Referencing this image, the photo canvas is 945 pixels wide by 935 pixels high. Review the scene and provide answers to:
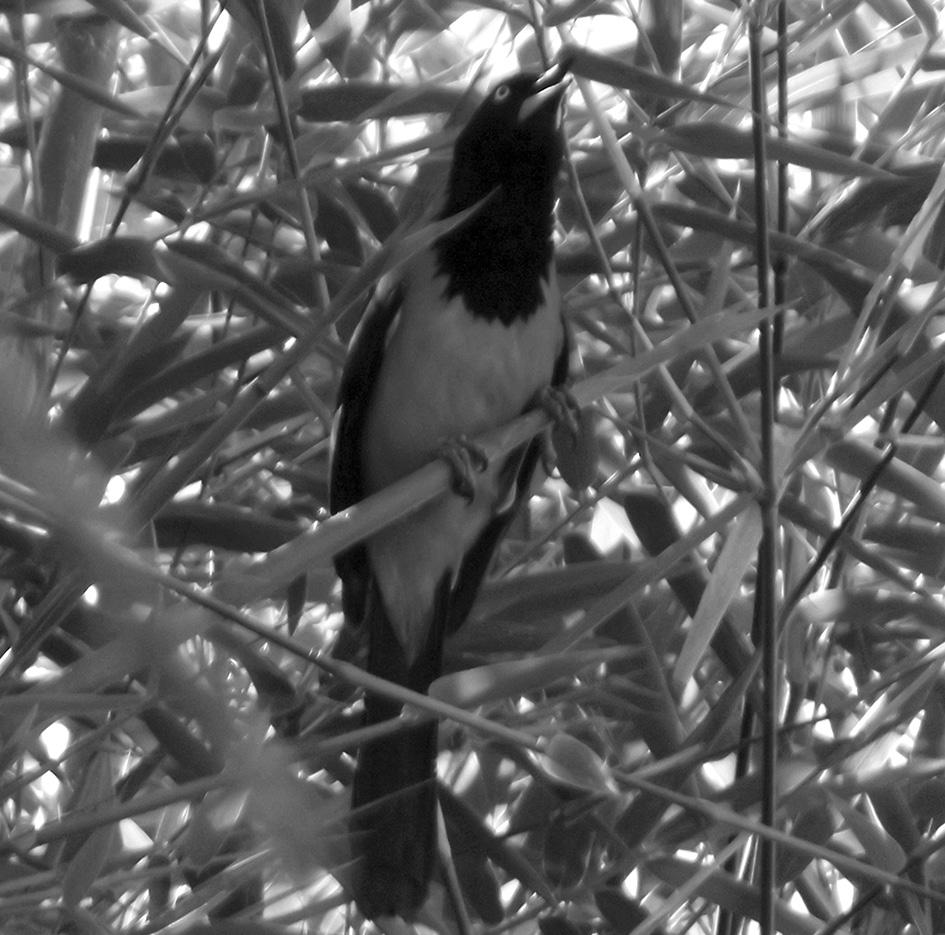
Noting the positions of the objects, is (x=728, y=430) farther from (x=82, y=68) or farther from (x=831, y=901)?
(x=82, y=68)

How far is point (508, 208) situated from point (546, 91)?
214 mm

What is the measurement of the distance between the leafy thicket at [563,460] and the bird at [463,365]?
0.06 meters

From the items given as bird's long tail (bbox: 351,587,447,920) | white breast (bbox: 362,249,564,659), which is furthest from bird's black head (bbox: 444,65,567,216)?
bird's long tail (bbox: 351,587,447,920)

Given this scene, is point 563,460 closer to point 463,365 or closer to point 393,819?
point 463,365

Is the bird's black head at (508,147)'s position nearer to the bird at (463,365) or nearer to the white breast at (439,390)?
the bird at (463,365)

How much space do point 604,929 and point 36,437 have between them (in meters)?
1.18

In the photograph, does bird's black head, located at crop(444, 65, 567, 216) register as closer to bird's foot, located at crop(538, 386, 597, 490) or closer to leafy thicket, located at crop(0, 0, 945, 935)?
leafy thicket, located at crop(0, 0, 945, 935)

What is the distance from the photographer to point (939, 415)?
1442 millimetres

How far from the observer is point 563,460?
151 cm

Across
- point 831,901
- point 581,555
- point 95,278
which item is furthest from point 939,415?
point 95,278

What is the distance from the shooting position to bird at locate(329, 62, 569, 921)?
1690mm

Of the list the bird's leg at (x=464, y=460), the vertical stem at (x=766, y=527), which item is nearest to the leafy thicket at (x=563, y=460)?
the vertical stem at (x=766, y=527)

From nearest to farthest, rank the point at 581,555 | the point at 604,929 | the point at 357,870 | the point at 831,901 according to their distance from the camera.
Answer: the point at 357,870 → the point at 604,929 → the point at 581,555 → the point at 831,901

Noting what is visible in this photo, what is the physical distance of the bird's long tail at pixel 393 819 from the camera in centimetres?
129
